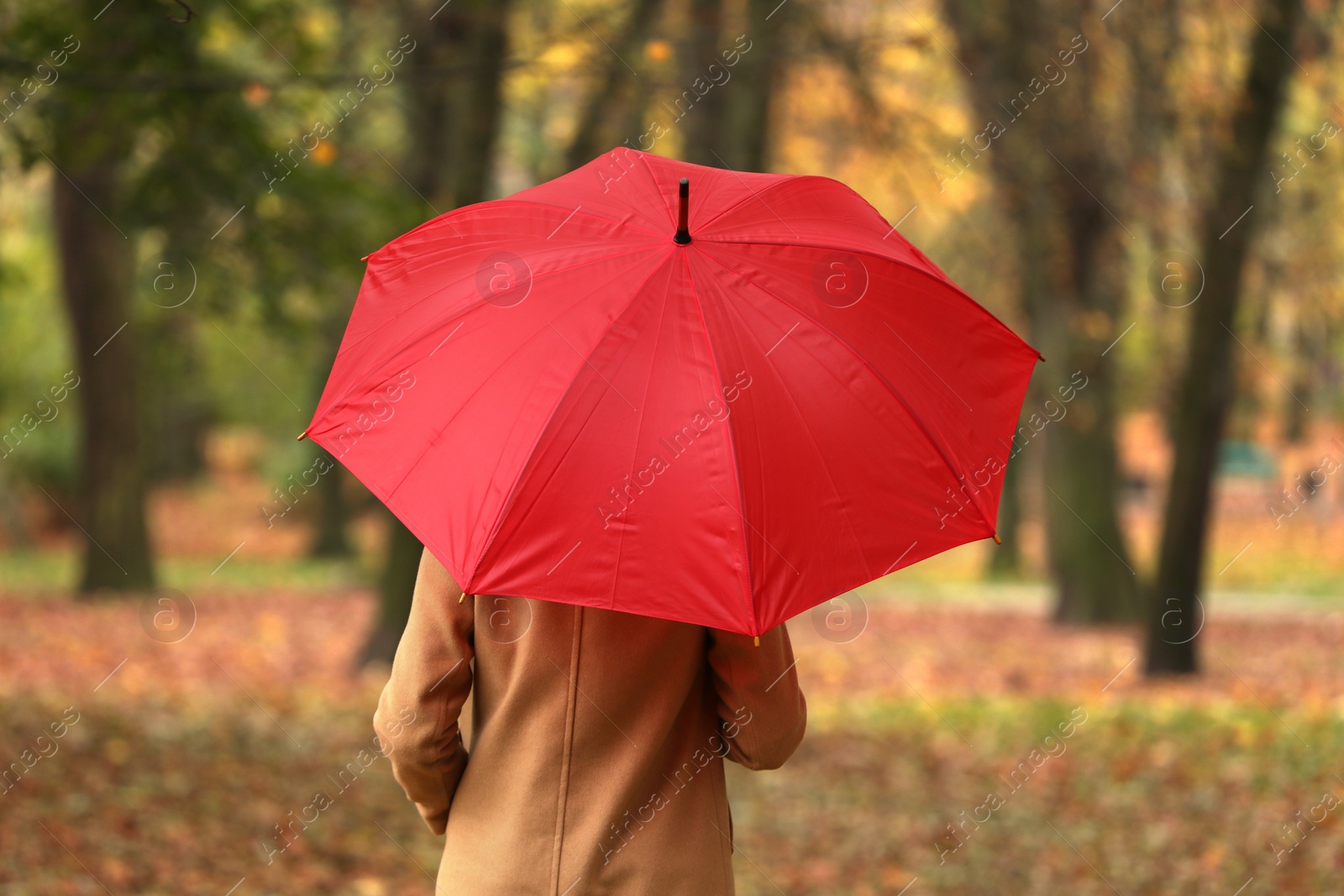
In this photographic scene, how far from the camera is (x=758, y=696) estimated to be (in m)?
2.20

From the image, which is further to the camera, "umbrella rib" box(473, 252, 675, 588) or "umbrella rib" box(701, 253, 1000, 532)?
"umbrella rib" box(701, 253, 1000, 532)

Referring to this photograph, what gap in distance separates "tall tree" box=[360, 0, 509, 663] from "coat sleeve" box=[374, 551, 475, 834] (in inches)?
207

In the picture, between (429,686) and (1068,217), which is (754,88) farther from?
(429,686)

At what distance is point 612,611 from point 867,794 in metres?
4.90

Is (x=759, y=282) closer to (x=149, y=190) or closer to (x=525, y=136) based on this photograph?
(x=149, y=190)

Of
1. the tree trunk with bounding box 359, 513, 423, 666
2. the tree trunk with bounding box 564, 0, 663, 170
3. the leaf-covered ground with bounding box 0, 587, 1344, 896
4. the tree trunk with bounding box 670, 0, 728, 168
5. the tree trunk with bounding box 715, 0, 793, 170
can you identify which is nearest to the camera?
the leaf-covered ground with bounding box 0, 587, 1344, 896

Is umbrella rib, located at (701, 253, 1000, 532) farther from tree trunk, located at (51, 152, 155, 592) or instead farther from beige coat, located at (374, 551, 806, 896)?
tree trunk, located at (51, 152, 155, 592)

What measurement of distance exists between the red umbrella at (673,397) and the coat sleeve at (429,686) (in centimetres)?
20

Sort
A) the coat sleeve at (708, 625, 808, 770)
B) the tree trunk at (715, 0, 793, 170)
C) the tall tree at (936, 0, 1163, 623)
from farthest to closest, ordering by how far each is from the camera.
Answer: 1. the tall tree at (936, 0, 1163, 623)
2. the tree trunk at (715, 0, 793, 170)
3. the coat sleeve at (708, 625, 808, 770)

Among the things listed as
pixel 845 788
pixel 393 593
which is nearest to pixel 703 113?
pixel 393 593

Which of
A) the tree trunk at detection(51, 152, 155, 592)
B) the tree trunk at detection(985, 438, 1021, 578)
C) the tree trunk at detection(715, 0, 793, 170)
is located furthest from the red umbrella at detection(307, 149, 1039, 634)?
the tree trunk at detection(985, 438, 1021, 578)

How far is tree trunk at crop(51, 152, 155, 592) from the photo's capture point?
1144cm

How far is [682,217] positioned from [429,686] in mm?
951

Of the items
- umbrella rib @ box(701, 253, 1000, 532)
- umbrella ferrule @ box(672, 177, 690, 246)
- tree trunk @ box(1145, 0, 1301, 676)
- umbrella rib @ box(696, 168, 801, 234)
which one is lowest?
tree trunk @ box(1145, 0, 1301, 676)
